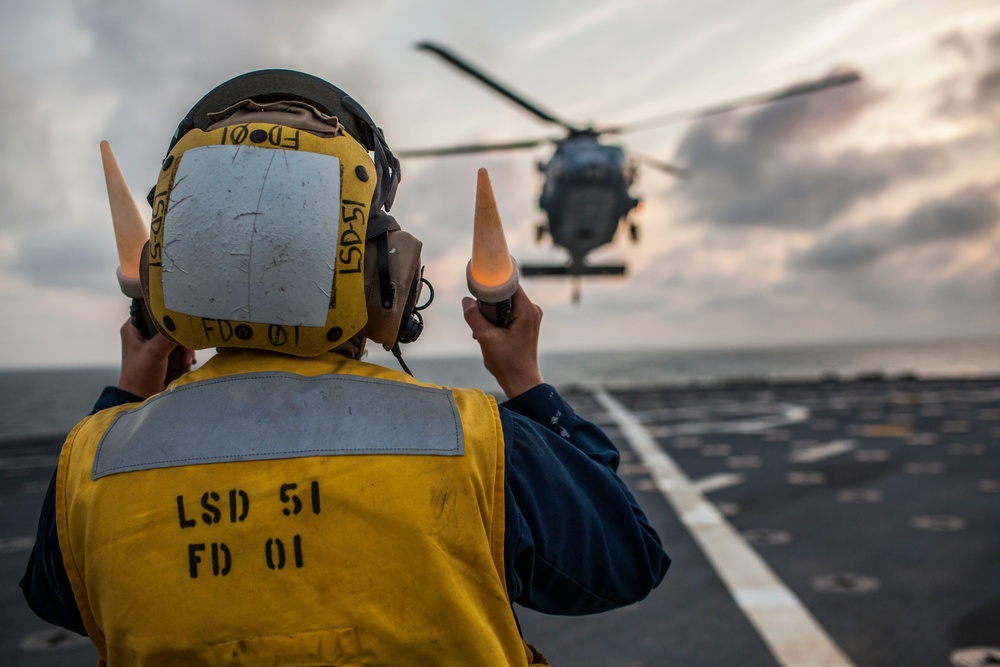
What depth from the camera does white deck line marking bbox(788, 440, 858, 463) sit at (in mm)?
9906

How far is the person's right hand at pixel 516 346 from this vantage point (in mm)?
1549

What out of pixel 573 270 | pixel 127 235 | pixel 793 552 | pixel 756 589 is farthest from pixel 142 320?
pixel 573 270

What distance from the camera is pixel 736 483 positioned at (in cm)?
817

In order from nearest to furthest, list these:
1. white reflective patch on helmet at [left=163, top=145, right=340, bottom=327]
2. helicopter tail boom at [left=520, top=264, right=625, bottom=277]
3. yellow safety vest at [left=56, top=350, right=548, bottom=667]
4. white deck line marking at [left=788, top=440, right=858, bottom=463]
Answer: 1. yellow safety vest at [left=56, top=350, right=548, bottom=667]
2. white reflective patch on helmet at [left=163, top=145, right=340, bottom=327]
3. white deck line marking at [left=788, top=440, right=858, bottom=463]
4. helicopter tail boom at [left=520, top=264, right=625, bottom=277]

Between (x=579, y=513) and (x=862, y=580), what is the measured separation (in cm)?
479

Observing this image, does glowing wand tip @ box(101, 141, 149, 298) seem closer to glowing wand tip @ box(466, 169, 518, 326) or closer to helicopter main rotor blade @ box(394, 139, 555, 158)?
glowing wand tip @ box(466, 169, 518, 326)

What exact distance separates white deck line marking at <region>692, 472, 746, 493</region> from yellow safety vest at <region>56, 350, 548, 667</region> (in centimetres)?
728

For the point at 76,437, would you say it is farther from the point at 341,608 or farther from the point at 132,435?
the point at 341,608

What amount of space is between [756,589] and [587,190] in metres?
12.0

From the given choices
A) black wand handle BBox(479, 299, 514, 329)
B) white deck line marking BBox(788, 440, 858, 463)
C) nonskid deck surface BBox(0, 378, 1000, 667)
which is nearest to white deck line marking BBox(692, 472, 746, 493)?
nonskid deck surface BBox(0, 378, 1000, 667)

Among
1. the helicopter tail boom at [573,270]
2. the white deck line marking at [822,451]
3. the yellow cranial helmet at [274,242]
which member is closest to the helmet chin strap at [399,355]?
the yellow cranial helmet at [274,242]

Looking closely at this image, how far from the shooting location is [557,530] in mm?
1306

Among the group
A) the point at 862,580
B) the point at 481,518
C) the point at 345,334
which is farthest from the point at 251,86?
the point at 862,580

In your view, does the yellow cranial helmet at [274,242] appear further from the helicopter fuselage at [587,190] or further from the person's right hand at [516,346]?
the helicopter fuselage at [587,190]
